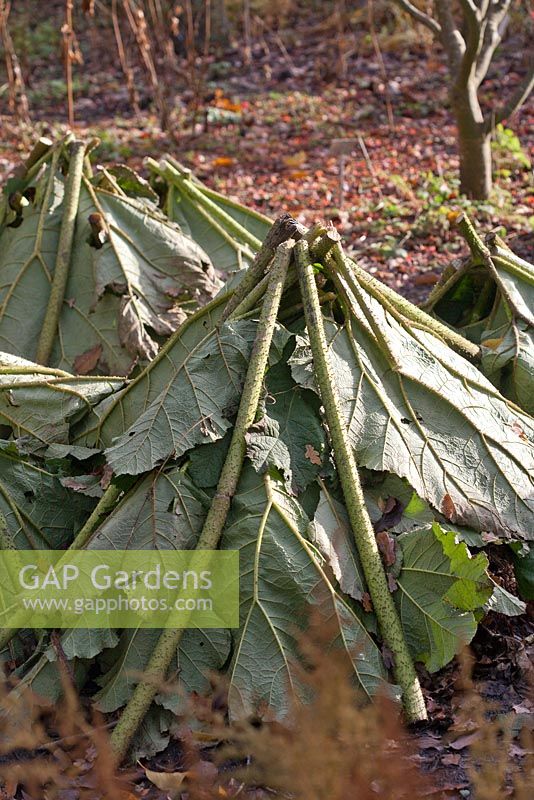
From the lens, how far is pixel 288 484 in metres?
2.68

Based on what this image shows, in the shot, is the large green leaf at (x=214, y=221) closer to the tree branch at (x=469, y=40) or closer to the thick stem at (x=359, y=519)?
the thick stem at (x=359, y=519)

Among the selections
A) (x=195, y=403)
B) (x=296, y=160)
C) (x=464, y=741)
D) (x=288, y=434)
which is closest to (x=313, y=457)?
(x=288, y=434)

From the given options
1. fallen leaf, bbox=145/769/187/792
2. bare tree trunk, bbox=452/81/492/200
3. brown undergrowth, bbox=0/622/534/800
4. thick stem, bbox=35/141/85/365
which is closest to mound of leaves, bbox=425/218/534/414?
brown undergrowth, bbox=0/622/534/800

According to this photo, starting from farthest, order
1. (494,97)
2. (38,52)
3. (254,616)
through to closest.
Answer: (38,52) < (494,97) < (254,616)

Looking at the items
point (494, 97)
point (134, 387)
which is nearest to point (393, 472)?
point (134, 387)

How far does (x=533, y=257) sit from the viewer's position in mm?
5863

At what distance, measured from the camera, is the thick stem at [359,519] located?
8.36ft

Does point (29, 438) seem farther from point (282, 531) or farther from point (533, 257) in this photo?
point (533, 257)

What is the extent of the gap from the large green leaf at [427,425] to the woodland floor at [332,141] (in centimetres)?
24

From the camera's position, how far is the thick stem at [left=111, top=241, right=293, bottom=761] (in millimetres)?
2473

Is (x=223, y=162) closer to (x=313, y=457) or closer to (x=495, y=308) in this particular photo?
(x=495, y=308)

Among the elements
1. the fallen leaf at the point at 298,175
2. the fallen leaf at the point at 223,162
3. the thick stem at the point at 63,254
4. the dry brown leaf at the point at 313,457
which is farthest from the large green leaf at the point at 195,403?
the fallen leaf at the point at 223,162

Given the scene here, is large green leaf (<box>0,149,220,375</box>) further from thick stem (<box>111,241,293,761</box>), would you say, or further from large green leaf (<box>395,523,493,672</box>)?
large green leaf (<box>395,523,493,672</box>)

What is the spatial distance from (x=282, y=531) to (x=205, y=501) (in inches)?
9.6
